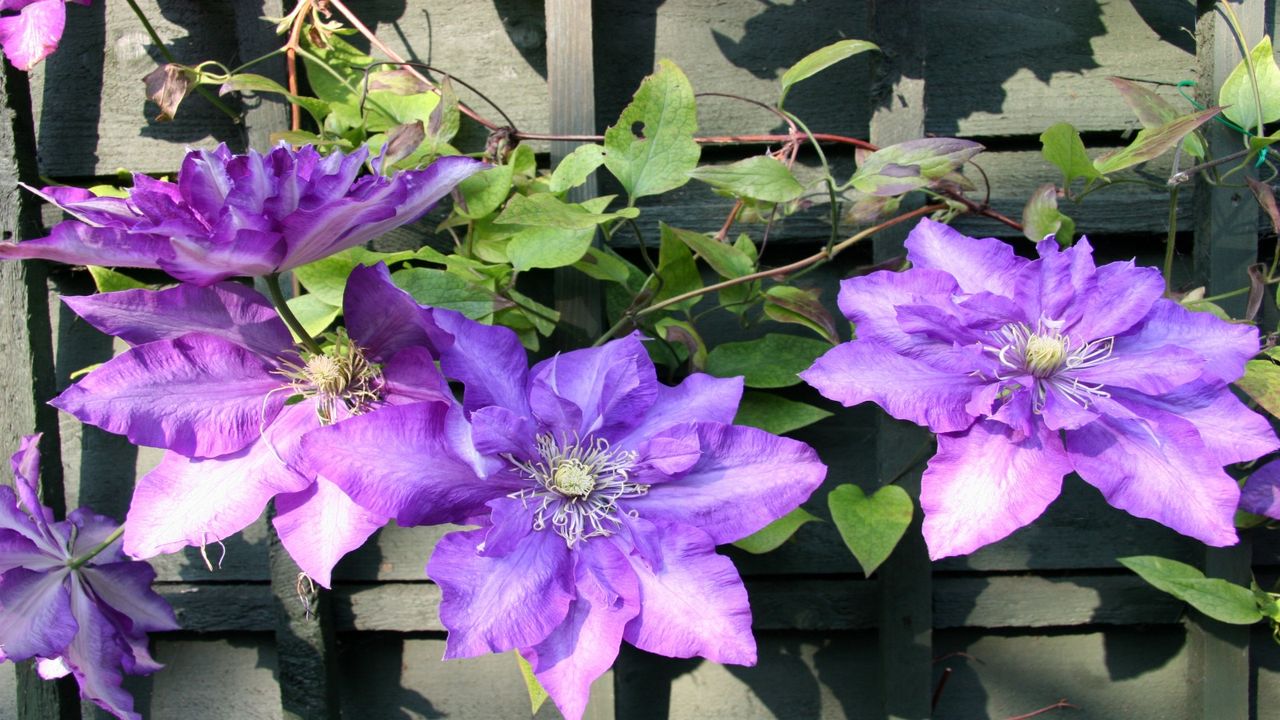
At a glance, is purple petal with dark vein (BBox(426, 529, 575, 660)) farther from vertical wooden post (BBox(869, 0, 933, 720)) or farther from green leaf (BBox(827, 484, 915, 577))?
vertical wooden post (BBox(869, 0, 933, 720))

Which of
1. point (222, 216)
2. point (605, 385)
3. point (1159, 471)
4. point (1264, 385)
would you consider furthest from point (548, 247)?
point (1264, 385)

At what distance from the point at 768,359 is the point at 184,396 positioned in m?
0.51

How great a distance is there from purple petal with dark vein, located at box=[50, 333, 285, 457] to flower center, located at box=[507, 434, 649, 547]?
0.21 metres

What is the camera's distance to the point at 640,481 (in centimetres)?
62

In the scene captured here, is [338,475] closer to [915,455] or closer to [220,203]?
[220,203]

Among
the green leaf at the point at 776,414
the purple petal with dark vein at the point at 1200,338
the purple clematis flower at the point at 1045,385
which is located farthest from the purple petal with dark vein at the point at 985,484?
the green leaf at the point at 776,414

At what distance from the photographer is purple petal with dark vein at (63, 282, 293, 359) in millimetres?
601

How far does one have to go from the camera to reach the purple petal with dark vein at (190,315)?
0.60 m

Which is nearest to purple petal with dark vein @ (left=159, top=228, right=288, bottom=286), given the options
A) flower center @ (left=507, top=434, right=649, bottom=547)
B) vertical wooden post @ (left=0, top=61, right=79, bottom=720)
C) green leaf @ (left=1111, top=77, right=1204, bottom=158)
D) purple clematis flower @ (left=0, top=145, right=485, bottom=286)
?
purple clematis flower @ (left=0, top=145, right=485, bottom=286)

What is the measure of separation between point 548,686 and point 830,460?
480 mm

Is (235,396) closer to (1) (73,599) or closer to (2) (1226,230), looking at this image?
(1) (73,599)

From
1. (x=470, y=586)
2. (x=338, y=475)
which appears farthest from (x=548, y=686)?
(x=338, y=475)

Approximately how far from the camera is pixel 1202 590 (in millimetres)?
835

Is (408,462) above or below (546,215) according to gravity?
below
